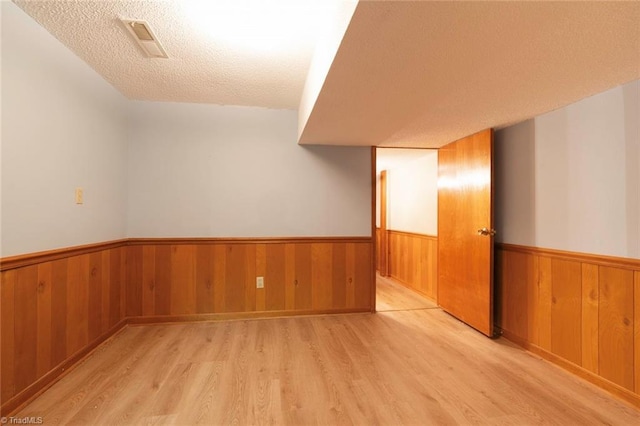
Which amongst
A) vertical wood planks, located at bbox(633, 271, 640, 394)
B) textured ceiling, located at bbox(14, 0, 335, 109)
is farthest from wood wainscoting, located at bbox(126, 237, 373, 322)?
vertical wood planks, located at bbox(633, 271, 640, 394)

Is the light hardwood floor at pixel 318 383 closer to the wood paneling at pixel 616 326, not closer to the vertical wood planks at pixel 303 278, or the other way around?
the wood paneling at pixel 616 326

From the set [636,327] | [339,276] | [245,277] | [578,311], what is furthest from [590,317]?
[245,277]

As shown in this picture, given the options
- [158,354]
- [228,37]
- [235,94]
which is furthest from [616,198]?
[158,354]

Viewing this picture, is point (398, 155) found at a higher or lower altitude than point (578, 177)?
higher

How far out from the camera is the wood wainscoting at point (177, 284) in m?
1.77

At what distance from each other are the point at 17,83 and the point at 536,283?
3.53 meters

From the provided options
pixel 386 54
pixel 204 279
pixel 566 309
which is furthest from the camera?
pixel 204 279

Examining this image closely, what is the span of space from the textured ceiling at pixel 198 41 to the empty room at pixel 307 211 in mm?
17

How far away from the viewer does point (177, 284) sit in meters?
2.75

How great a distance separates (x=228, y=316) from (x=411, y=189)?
9.85 feet

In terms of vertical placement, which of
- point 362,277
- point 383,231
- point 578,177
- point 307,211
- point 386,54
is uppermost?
point 386,54

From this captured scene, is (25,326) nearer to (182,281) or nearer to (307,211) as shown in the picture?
(182,281)

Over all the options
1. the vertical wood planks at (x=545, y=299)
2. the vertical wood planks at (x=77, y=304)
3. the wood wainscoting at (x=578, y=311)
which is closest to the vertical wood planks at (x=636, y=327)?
the wood wainscoting at (x=578, y=311)

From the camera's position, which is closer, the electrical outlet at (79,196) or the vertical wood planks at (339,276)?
the electrical outlet at (79,196)
